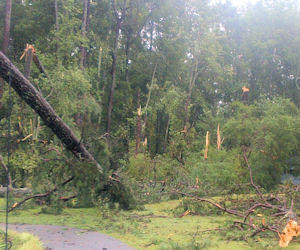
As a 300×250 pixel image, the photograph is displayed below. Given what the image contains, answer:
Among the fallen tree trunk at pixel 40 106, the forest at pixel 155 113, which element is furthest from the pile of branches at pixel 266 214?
the fallen tree trunk at pixel 40 106

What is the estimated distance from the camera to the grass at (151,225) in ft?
22.1

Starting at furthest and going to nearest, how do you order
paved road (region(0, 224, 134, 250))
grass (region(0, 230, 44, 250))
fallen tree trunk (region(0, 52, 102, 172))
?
fallen tree trunk (region(0, 52, 102, 172)) → paved road (region(0, 224, 134, 250)) → grass (region(0, 230, 44, 250))

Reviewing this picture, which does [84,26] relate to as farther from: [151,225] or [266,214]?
[266,214]

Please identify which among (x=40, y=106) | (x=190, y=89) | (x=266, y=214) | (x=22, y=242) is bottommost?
(x=266, y=214)

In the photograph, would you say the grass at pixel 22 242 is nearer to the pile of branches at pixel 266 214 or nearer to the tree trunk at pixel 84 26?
the pile of branches at pixel 266 214

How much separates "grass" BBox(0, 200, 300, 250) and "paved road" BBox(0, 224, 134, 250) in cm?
29

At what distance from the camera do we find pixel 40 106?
774 cm

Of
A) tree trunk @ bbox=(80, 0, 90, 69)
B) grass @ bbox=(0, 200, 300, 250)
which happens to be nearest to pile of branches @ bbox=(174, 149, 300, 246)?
grass @ bbox=(0, 200, 300, 250)

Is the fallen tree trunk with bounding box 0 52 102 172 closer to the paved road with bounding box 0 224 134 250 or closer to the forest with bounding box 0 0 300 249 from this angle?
the forest with bounding box 0 0 300 249

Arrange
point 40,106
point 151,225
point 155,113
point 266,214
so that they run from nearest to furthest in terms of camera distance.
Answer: point 40,106, point 151,225, point 266,214, point 155,113

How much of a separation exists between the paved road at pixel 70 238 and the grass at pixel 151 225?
0.29 meters

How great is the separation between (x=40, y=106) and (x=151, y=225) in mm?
3302

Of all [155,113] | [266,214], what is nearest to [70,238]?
[266,214]

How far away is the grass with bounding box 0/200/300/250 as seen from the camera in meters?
6.72
